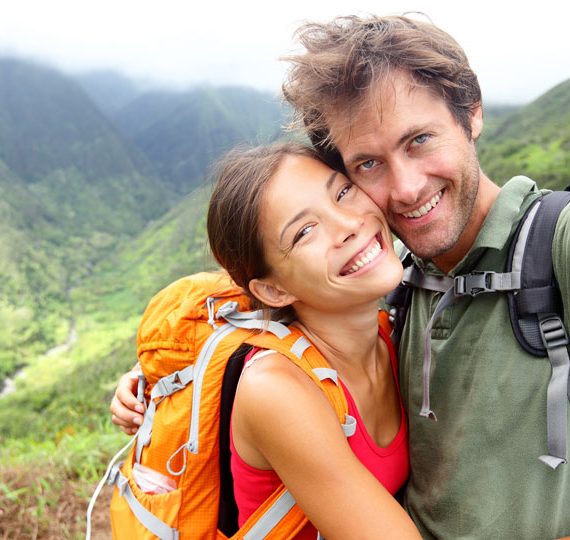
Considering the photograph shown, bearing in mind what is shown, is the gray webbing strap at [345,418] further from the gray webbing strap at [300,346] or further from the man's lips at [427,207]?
the man's lips at [427,207]

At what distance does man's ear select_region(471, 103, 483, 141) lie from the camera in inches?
101

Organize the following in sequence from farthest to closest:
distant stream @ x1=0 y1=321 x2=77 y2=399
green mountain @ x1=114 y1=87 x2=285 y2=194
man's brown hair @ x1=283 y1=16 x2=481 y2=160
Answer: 1. green mountain @ x1=114 y1=87 x2=285 y2=194
2. distant stream @ x1=0 y1=321 x2=77 y2=399
3. man's brown hair @ x1=283 y1=16 x2=481 y2=160

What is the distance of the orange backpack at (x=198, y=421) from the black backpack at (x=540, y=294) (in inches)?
25.3

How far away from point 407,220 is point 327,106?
1.92 ft

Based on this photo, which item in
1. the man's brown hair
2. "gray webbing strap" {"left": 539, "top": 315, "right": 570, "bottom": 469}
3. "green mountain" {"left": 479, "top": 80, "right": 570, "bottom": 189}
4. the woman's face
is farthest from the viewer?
"green mountain" {"left": 479, "top": 80, "right": 570, "bottom": 189}

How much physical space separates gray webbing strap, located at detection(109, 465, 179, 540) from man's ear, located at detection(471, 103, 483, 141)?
2047 mm

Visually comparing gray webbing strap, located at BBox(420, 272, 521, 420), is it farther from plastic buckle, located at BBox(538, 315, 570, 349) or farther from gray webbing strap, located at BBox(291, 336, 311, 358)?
gray webbing strap, located at BBox(291, 336, 311, 358)

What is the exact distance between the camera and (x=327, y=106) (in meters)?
2.44

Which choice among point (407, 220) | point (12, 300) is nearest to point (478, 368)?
point (407, 220)

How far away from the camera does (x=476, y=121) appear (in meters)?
2.59

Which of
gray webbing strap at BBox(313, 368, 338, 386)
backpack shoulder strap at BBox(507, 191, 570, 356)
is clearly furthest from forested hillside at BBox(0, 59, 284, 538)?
backpack shoulder strap at BBox(507, 191, 570, 356)

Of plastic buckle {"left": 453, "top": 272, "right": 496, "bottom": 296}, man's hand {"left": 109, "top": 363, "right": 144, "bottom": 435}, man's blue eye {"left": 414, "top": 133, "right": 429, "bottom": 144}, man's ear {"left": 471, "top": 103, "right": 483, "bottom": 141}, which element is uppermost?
man's blue eye {"left": 414, "top": 133, "right": 429, "bottom": 144}

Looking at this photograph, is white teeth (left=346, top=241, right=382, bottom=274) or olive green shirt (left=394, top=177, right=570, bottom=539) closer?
olive green shirt (left=394, top=177, right=570, bottom=539)

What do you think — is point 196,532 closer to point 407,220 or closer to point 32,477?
point 407,220
